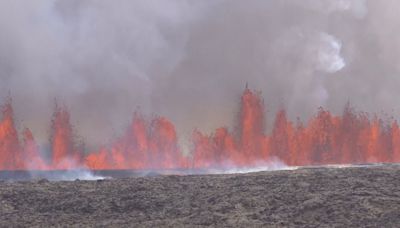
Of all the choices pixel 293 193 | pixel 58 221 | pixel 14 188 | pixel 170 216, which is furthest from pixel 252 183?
pixel 14 188

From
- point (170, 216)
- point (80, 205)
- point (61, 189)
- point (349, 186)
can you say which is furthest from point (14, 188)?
point (349, 186)

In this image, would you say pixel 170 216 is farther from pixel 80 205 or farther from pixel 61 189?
pixel 61 189

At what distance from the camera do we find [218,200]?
3859 cm

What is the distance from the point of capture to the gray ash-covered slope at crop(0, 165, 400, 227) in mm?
33844

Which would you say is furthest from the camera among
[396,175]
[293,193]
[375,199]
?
[396,175]

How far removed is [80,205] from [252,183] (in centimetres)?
1245

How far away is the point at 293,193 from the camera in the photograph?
127ft

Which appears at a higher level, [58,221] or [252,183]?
[252,183]

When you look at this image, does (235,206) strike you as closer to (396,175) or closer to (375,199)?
(375,199)

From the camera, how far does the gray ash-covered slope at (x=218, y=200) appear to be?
33.8m

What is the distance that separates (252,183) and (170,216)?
9021mm

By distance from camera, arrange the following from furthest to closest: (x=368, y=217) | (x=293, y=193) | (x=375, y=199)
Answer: (x=293, y=193)
(x=375, y=199)
(x=368, y=217)

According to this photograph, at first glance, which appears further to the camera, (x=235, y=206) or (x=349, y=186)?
(x=349, y=186)

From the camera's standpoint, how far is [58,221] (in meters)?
35.7
